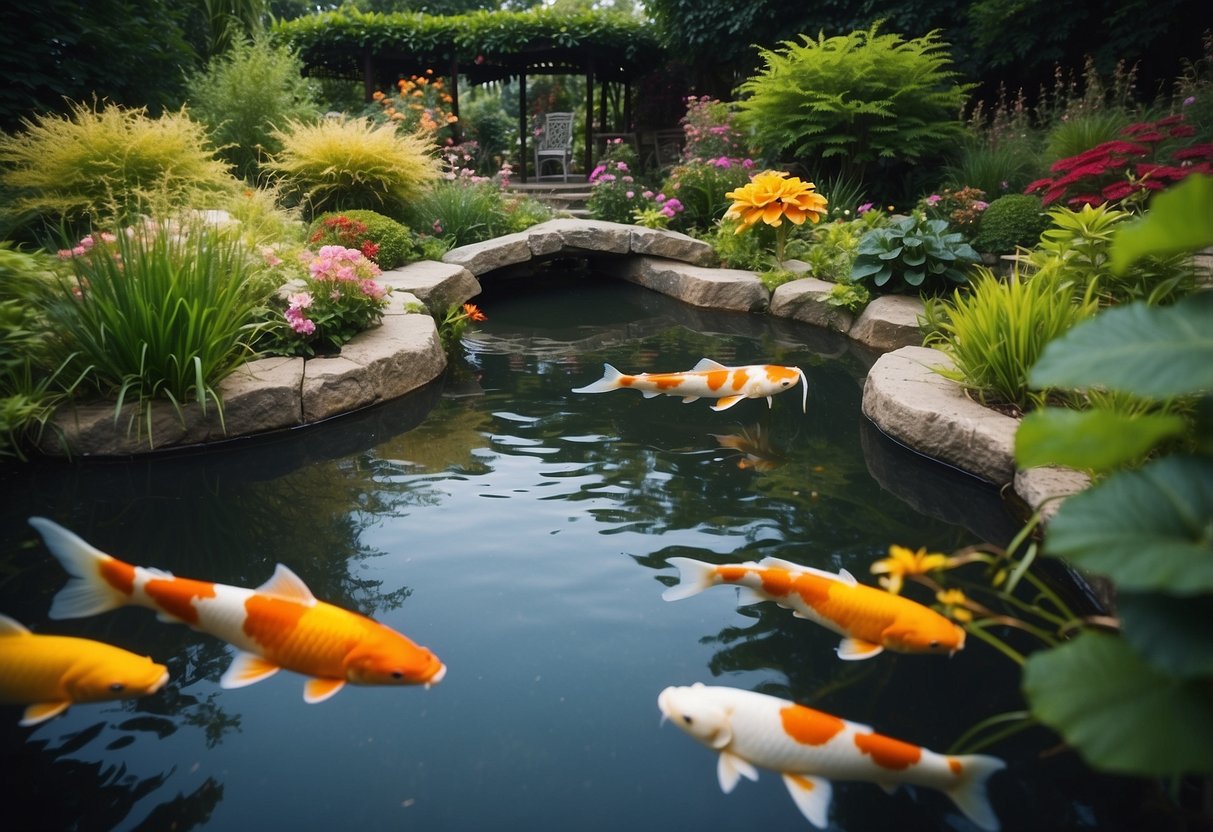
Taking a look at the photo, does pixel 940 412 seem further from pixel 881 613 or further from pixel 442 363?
pixel 442 363

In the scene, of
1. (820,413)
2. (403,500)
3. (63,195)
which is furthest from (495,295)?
(403,500)

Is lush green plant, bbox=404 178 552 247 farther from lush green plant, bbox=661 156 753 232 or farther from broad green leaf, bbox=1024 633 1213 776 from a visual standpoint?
broad green leaf, bbox=1024 633 1213 776

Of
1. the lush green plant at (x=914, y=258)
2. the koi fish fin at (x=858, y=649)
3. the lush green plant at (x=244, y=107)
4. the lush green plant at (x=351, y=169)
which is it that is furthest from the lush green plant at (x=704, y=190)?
the koi fish fin at (x=858, y=649)

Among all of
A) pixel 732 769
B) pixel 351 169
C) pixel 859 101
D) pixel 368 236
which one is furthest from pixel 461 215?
pixel 732 769

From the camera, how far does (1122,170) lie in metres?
5.96

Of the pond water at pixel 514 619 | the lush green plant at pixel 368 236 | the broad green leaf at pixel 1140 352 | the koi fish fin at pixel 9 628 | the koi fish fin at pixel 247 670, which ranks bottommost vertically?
the pond water at pixel 514 619

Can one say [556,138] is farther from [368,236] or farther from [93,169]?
[93,169]

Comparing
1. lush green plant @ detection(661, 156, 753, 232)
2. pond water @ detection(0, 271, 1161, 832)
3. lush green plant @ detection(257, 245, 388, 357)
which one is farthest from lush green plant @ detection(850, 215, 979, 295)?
lush green plant @ detection(257, 245, 388, 357)

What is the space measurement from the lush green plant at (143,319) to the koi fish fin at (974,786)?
145 inches

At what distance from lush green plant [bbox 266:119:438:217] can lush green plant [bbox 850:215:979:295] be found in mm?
4835

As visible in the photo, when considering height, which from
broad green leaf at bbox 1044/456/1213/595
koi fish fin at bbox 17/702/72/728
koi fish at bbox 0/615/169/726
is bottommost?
koi fish fin at bbox 17/702/72/728

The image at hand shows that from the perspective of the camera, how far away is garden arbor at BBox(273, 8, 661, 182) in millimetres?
14344

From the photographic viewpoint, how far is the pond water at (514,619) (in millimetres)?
1868

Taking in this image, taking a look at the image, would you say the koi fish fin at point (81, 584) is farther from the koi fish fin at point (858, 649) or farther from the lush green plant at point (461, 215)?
the lush green plant at point (461, 215)
